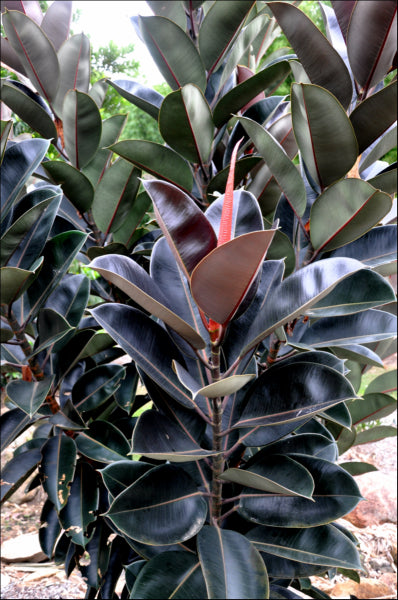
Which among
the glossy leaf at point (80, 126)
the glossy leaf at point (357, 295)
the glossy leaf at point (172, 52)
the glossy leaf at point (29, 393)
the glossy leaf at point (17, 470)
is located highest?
the glossy leaf at point (172, 52)

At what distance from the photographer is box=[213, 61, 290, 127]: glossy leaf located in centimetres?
107

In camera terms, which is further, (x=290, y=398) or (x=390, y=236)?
(x=390, y=236)

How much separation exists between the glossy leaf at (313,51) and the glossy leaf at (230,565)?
0.85 m

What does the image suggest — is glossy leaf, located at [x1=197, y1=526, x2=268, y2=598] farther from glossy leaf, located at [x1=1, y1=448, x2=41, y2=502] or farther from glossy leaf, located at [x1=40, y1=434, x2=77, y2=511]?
glossy leaf, located at [x1=1, y1=448, x2=41, y2=502]

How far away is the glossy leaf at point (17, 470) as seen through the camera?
1.28 metres

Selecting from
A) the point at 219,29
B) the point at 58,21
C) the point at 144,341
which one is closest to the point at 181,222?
the point at 144,341

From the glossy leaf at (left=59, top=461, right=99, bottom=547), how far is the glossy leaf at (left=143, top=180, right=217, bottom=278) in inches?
34.6

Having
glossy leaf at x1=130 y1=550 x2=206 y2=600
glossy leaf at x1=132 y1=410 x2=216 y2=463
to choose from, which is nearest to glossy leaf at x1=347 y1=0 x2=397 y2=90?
glossy leaf at x1=132 y1=410 x2=216 y2=463

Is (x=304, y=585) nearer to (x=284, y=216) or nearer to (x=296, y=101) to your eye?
(x=284, y=216)

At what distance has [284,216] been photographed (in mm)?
1116

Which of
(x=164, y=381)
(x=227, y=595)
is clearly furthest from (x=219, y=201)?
(x=227, y=595)

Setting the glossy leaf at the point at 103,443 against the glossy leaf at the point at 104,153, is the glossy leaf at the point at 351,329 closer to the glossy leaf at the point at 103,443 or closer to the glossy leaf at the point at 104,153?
the glossy leaf at the point at 103,443

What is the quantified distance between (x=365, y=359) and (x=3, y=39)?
1.33 meters

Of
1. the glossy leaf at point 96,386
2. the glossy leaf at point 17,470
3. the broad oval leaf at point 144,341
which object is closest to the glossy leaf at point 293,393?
the broad oval leaf at point 144,341
